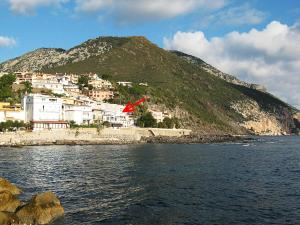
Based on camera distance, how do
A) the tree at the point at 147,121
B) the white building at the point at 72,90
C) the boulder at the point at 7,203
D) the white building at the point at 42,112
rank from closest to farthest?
the boulder at the point at 7,203 < the white building at the point at 42,112 < the tree at the point at 147,121 < the white building at the point at 72,90

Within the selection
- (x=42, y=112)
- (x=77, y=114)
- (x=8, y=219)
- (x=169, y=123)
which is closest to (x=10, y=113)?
(x=42, y=112)

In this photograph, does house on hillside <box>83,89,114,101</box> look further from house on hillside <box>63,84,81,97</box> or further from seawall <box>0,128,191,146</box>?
seawall <box>0,128,191,146</box>

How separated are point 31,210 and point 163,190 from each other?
58.9ft

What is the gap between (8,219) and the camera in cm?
2633

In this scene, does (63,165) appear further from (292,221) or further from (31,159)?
(292,221)

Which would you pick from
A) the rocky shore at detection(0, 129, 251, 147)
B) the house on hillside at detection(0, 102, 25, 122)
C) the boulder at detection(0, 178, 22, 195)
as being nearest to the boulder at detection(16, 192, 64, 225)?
the boulder at detection(0, 178, 22, 195)

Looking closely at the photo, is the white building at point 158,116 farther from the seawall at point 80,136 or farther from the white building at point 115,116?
the seawall at point 80,136

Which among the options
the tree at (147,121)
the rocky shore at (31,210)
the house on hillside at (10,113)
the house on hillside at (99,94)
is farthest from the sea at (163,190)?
the house on hillside at (99,94)

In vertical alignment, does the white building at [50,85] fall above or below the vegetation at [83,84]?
below

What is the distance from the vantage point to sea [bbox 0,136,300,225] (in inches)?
1241

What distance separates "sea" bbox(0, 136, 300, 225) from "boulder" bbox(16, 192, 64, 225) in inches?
33.0

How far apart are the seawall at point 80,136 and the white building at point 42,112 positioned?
5.96 metres

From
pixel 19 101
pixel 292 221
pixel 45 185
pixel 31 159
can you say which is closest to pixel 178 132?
pixel 19 101

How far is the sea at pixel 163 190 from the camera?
103ft
